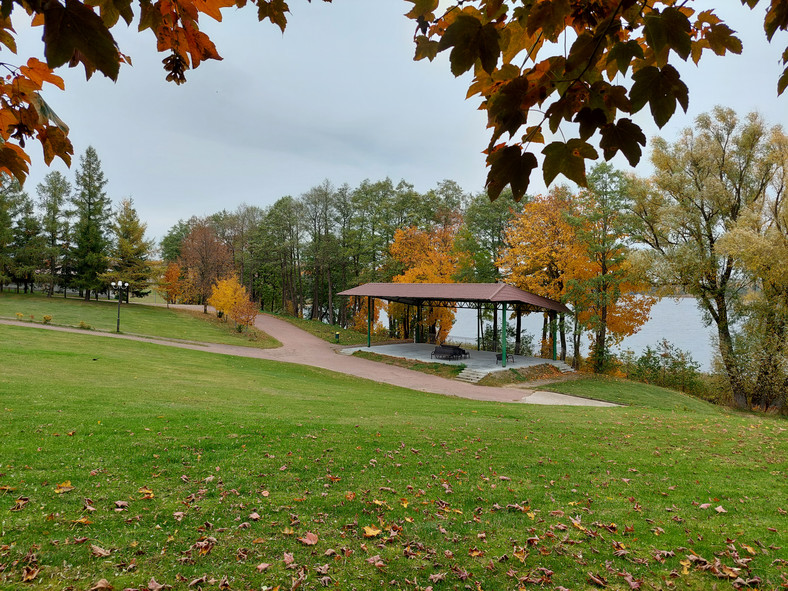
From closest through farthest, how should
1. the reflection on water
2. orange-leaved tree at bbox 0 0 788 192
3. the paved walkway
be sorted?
orange-leaved tree at bbox 0 0 788 192 → the paved walkway → the reflection on water

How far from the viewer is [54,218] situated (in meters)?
43.8

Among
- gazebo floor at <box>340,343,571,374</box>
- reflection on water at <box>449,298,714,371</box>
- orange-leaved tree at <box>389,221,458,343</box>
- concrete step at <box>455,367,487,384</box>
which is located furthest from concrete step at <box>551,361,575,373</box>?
reflection on water at <box>449,298,714,371</box>

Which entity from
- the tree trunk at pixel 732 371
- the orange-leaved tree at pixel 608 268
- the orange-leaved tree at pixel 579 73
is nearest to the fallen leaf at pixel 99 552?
the orange-leaved tree at pixel 579 73

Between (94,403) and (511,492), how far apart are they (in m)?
7.77

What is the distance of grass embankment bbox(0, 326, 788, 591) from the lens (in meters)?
2.96

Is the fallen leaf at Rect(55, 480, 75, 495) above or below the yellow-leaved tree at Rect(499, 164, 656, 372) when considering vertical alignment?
below

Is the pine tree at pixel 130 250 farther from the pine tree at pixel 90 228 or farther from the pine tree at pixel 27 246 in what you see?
the pine tree at pixel 27 246

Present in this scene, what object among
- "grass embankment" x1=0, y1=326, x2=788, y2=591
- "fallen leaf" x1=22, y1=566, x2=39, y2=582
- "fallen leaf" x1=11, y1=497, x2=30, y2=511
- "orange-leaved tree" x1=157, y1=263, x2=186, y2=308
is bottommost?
"grass embankment" x1=0, y1=326, x2=788, y2=591

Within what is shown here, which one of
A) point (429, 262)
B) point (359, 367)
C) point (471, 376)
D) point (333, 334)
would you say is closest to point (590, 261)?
point (471, 376)

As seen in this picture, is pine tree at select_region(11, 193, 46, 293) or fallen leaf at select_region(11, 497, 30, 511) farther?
pine tree at select_region(11, 193, 46, 293)

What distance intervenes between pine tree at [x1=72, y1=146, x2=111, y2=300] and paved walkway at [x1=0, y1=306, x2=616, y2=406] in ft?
61.6

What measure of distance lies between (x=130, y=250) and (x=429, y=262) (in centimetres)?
3047

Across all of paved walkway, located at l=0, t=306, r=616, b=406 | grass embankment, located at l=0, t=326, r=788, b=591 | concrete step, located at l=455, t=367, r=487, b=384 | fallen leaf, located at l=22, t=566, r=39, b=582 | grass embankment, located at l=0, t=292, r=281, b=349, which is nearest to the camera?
fallen leaf, located at l=22, t=566, r=39, b=582

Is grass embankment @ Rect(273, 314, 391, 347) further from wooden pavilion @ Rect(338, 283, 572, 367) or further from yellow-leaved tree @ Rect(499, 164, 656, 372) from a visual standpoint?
yellow-leaved tree @ Rect(499, 164, 656, 372)
